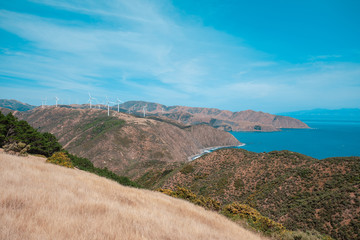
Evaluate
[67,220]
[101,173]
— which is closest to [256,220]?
[67,220]

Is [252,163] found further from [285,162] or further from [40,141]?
[40,141]

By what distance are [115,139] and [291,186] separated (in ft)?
336

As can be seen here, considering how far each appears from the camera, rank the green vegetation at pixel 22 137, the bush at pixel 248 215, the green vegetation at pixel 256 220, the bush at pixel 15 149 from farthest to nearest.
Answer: the green vegetation at pixel 22 137, the bush at pixel 15 149, the bush at pixel 248 215, the green vegetation at pixel 256 220

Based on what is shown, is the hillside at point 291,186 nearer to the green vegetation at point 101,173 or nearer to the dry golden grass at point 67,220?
the green vegetation at point 101,173

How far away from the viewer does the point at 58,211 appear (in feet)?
19.4

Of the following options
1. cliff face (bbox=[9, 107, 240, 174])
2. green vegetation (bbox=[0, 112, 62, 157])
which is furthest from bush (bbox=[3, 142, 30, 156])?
cliff face (bbox=[9, 107, 240, 174])

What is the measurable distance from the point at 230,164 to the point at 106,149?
77.2 metres

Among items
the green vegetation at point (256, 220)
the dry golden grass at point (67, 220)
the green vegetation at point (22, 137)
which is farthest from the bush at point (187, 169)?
the dry golden grass at point (67, 220)

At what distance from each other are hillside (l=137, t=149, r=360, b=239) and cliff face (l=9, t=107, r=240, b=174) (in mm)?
59135

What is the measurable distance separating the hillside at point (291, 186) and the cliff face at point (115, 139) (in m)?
59.1

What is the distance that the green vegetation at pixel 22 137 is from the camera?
1291 inches

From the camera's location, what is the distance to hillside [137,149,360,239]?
2362 centimetres

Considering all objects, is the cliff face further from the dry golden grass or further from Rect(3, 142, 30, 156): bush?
the dry golden grass

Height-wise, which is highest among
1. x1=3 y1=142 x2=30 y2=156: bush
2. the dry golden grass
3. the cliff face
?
the dry golden grass
